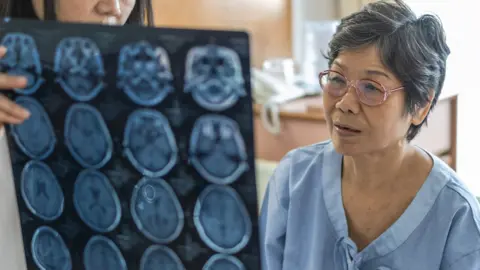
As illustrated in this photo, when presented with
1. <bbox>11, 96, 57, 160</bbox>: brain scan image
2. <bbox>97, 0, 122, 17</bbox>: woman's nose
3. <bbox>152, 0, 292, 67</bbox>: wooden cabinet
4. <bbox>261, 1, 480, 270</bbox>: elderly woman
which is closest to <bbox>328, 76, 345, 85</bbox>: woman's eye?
<bbox>261, 1, 480, 270</bbox>: elderly woman

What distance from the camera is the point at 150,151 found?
0.66 meters

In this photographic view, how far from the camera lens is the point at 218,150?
618 millimetres

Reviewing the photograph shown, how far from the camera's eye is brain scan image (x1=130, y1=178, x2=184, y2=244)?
66 centimetres

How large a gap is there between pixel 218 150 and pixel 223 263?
0.42 ft

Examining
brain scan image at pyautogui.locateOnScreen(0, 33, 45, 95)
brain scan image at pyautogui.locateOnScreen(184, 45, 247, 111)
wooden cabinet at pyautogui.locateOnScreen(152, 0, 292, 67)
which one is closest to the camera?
brain scan image at pyautogui.locateOnScreen(184, 45, 247, 111)

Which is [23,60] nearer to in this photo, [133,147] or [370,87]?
[133,147]

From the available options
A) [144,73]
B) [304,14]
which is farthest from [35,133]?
[304,14]

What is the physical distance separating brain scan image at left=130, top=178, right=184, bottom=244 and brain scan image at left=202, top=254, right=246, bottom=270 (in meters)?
0.05

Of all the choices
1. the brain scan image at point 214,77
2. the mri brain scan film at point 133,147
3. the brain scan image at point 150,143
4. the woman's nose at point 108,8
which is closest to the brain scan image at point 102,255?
the mri brain scan film at point 133,147

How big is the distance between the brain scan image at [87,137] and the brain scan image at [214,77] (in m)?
0.13

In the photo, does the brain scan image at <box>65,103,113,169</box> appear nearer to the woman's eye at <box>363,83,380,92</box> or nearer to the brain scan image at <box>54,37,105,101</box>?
the brain scan image at <box>54,37,105,101</box>

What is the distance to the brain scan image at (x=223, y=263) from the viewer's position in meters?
0.64

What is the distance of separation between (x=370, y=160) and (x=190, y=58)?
52cm

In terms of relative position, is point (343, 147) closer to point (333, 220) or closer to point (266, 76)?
point (333, 220)
